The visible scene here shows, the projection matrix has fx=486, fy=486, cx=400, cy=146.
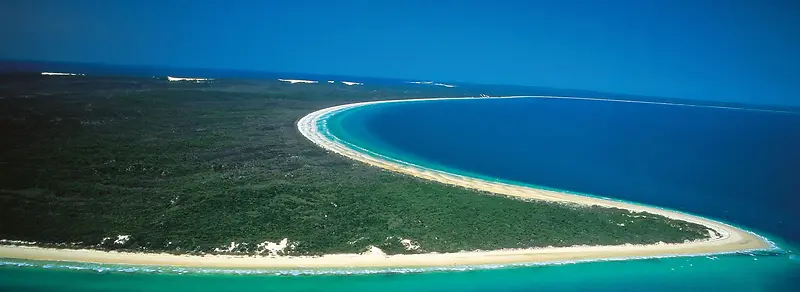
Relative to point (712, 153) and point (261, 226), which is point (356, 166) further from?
point (712, 153)

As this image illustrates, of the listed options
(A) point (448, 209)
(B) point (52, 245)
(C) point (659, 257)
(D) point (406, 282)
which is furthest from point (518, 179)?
(B) point (52, 245)

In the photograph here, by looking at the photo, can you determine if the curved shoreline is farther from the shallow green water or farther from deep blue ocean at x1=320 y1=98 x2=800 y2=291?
deep blue ocean at x1=320 y1=98 x2=800 y2=291

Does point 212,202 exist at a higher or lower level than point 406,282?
higher

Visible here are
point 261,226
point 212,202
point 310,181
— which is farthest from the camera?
point 310,181

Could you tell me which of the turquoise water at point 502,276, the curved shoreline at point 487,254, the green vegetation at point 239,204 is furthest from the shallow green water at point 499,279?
the green vegetation at point 239,204

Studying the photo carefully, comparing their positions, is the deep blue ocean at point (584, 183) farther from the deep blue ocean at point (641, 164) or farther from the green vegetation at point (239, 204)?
the green vegetation at point (239, 204)
